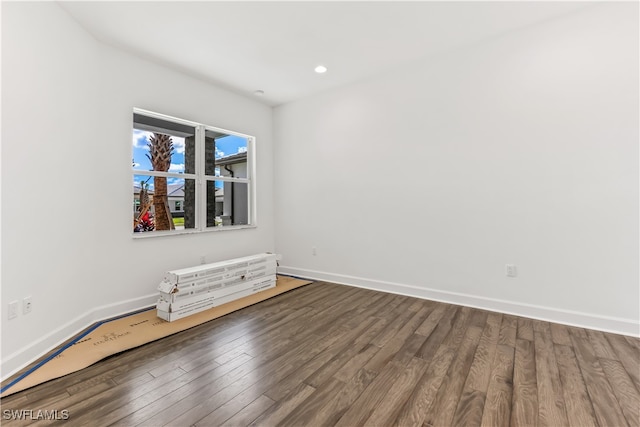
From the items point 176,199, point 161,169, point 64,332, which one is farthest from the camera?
point 176,199

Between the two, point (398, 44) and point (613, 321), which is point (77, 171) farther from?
point (613, 321)

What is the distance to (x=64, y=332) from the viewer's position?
7.70ft

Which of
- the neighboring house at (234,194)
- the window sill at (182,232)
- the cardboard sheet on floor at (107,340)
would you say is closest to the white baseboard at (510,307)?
the cardboard sheet on floor at (107,340)

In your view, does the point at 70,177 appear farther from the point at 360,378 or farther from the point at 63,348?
the point at 360,378

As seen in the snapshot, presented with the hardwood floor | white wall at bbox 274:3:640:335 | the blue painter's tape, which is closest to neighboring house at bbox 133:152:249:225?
white wall at bbox 274:3:640:335

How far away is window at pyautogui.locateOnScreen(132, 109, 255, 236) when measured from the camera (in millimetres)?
3287

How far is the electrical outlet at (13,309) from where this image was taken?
1899mm

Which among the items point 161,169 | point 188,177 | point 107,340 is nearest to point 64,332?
point 107,340

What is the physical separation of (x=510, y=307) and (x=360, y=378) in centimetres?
203

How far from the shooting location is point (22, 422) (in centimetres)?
145
